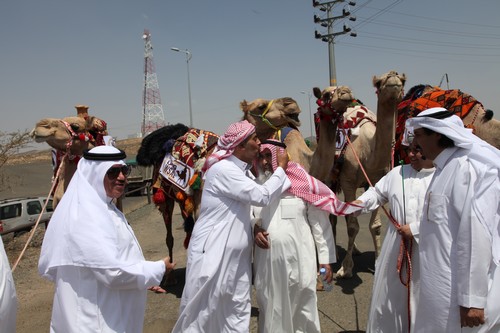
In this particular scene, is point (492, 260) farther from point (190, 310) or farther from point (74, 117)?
point (74, 117)

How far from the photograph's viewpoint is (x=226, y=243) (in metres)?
3.05

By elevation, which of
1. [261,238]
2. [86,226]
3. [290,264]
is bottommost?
[290,264]

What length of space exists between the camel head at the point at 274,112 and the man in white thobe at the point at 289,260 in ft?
4.08

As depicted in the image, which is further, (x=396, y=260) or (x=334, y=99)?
(x=334, y=99)

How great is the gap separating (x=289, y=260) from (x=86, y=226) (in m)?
1.58

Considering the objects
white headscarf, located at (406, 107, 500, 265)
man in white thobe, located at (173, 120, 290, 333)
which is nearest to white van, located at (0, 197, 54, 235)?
man in white thobe, located at (173, 120, 290, 333)

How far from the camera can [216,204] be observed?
3.10 metres

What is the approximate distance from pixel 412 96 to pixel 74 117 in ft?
15.5

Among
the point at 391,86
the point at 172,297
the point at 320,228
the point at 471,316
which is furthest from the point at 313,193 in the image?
the point at 172,297

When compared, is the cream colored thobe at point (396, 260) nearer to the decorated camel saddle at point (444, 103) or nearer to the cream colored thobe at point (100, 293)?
the cream colored thobe at point (100, 293)

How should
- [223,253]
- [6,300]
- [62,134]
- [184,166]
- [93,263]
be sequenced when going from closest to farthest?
[93,263] → [6,300] → [223,253] → [62,134] → [184,166]

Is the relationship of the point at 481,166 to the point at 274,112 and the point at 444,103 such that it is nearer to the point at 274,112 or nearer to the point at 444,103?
the point at 274,112

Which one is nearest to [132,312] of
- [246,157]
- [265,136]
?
[246,157]

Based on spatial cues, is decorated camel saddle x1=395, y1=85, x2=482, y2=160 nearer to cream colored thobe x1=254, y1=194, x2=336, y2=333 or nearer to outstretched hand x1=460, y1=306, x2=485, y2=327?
cream colored thobe x1=254, y1=194, x2=336, y2=333
